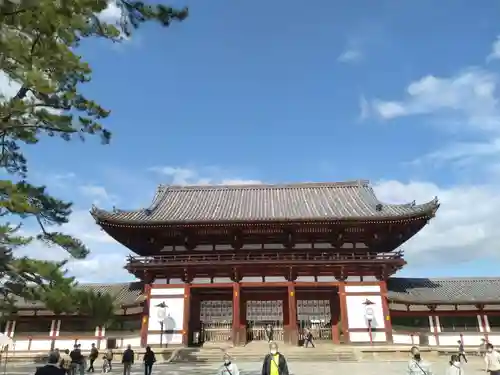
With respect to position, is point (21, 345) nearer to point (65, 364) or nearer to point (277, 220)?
point (65, 364)

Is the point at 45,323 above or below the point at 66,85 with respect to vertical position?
below

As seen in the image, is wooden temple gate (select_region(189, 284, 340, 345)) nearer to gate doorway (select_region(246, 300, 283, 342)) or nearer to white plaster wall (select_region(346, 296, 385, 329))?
gate doorway (select_region(246, 300, 283, 342))

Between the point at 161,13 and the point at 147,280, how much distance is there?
1762 centimetres

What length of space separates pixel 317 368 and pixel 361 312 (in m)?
7.21

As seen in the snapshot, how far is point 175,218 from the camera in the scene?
84.2 ft

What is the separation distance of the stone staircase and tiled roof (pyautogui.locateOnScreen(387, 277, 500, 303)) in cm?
515

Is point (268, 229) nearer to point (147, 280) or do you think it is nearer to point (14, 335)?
point (147, 280)

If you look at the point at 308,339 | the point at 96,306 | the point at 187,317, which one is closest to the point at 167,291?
Answer: the point at 187,317

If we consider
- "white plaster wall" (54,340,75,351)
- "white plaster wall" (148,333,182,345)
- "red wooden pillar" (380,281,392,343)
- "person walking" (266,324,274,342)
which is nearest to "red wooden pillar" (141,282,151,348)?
"white plaster wall" (148,333,182,345)

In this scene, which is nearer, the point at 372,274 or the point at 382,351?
the point at 382,351

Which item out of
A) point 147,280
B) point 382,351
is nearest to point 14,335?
point 147,280

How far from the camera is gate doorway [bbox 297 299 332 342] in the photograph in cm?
2377

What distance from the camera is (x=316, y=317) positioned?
2445 cm

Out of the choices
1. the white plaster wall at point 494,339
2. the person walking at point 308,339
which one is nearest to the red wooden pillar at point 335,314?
the person walking at point 308,339
